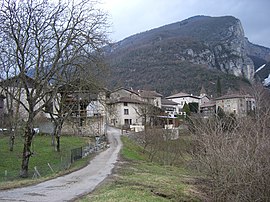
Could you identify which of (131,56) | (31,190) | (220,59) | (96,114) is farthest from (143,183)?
(220,59)

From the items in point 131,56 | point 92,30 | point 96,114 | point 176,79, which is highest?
point 131,56

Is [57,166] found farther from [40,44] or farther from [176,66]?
[176,66]

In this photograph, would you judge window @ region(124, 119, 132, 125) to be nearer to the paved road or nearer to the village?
the village

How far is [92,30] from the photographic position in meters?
22.5

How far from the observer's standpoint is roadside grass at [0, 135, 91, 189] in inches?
792

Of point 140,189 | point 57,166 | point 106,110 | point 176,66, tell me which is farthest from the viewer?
point 176,66

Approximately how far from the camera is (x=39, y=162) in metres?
28.8

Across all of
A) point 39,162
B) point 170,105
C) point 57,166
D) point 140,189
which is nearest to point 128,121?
point 170,105

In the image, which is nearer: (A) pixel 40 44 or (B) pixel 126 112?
(A) pixel 40 44

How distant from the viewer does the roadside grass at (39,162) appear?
792 inches

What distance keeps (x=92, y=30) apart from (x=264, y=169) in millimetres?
13117

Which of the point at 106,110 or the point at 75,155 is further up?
the point at 106,110

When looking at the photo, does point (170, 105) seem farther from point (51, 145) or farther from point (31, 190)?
point (31, 190)

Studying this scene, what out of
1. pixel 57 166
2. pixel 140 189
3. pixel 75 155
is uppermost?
pixel 75 155
